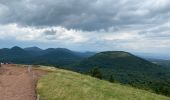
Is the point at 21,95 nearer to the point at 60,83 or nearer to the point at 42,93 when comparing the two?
the point at 42,93

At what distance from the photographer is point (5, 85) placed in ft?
144

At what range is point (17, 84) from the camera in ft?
145

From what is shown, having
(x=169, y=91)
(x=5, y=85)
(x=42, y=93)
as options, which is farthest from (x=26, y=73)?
(x=169, y=91)

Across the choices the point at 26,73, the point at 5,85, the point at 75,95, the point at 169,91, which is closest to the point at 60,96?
the point at 75,95

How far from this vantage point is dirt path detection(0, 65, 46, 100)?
37.0m

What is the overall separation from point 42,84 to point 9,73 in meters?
15.2

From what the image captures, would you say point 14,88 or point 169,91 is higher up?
point 14,88

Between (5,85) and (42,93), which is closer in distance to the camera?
(42,93)

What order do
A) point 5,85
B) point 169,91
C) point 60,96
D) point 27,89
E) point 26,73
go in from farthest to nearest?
1. point 169,91
2. point 26,73
3. point 5,85
4. point 27,89
5. point 60,96

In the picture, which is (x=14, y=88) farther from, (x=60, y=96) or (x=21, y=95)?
(x=60, y=96)

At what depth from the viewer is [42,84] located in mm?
41719

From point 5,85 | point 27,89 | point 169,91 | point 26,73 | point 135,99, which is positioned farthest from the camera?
point 169,91

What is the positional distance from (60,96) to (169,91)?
3434 inches

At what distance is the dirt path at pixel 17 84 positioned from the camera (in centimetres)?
3700
